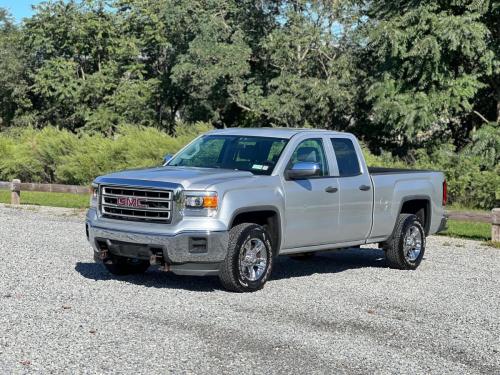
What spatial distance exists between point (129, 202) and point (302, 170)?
6.97 feet

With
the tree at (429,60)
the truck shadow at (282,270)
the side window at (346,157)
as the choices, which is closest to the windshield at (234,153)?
the side window at (346,157)

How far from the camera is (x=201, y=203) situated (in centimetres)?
991

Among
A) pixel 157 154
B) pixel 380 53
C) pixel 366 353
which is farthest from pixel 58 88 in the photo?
pixel 366 353

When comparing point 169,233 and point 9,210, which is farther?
point 9,210

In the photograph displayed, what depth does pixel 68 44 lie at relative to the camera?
45781mm

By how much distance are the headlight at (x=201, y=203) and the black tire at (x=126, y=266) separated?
4.81ft

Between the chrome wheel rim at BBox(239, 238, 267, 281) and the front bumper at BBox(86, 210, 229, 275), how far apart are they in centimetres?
35

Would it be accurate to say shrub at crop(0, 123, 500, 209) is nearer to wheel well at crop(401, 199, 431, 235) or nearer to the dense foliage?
the dense foliage

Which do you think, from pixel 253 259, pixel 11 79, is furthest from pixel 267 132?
pixel 11 79

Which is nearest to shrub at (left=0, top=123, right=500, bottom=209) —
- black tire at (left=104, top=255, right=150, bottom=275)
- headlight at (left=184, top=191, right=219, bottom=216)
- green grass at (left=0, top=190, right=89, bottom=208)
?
green grass at (left=0, top=190, right=89, bottom=208)

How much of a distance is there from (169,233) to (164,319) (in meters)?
1.45

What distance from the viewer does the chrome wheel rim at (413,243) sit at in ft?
42.0

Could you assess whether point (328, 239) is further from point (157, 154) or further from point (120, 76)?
point (120, 76)

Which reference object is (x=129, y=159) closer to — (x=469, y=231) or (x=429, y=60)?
(x=429, y=60)
